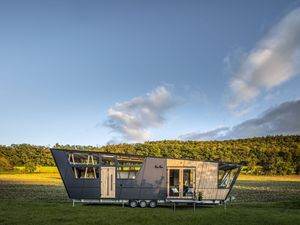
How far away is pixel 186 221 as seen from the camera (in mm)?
14617

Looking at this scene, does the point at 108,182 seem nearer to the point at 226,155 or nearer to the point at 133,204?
the point at 133,204

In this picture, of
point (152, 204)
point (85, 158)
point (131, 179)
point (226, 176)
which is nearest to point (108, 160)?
point (85, 158)

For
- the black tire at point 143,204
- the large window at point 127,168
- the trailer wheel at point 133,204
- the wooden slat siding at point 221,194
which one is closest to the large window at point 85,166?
the large window at point 127,168

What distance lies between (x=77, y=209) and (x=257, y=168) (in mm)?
86755

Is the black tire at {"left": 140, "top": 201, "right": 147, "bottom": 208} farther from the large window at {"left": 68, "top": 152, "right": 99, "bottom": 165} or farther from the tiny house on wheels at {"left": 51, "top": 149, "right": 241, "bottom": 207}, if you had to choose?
the large window at {"left": 68, "top": 152, "right": 99, "bottom": 165}

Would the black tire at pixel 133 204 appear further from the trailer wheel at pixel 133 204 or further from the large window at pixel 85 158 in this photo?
the large window at pixel 85 158

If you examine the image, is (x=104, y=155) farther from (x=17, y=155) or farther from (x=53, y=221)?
(x=17, y=155)

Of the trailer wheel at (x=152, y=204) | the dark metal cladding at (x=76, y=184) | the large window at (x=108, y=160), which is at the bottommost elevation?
the trailer wheel at (x=152, y=204)

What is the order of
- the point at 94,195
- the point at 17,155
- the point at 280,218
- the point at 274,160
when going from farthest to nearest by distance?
the point at 17,155
the point at 274,160
the point at 94,195
the point at 280,218

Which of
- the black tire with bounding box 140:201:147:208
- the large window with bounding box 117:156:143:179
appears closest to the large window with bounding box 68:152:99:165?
the large window with bounding box 117:156:143:179

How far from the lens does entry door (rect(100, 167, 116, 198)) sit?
19.8 metres

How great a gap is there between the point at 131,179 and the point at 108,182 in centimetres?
137

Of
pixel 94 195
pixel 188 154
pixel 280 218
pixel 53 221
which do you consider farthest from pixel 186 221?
pixel 188 154

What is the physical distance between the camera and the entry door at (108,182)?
65.0 feet
